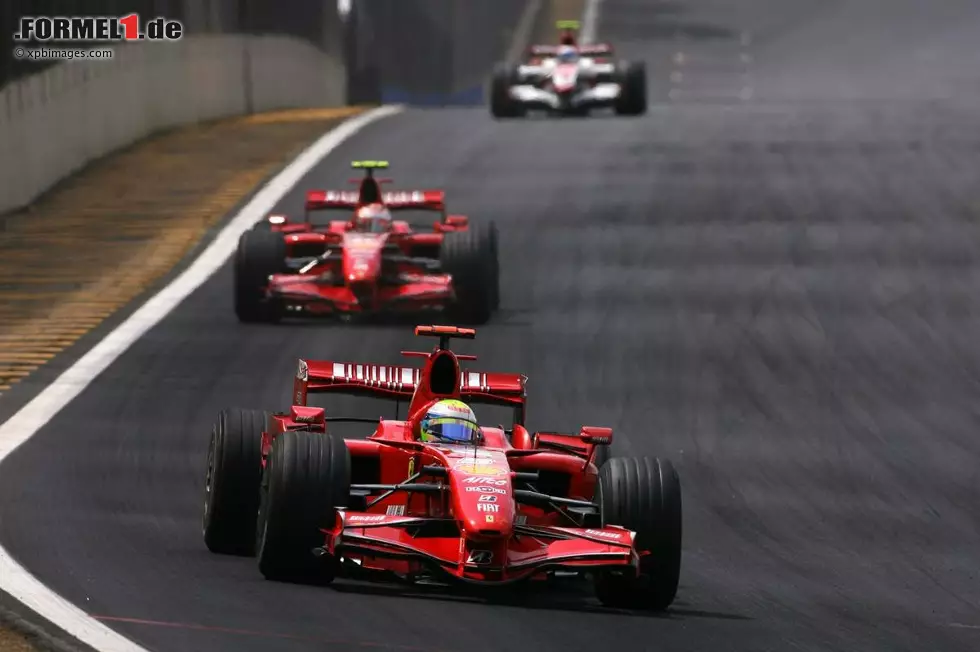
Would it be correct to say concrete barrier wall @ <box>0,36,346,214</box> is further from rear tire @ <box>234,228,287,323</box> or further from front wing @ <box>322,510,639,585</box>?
front wing @ <box>322,510,639,585</box>

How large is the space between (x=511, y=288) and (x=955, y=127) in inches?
521

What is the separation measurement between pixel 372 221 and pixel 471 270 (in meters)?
1.21

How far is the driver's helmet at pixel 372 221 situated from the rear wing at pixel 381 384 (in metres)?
8.14

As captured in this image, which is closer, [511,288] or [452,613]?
[452,613]

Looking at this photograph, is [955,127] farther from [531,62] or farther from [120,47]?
[120,47]

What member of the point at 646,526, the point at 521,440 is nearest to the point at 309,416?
the point at 521,440

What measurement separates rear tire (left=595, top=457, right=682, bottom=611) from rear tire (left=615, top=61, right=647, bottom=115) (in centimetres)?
2586

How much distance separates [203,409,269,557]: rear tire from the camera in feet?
→ 38.0

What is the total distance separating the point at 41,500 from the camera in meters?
A: 13.1

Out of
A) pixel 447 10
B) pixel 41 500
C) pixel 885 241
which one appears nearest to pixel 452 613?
pixel 41 500

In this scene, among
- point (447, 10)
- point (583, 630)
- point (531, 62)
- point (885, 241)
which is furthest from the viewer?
point (447, 10)

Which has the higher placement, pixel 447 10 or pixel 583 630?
pixel 447 10

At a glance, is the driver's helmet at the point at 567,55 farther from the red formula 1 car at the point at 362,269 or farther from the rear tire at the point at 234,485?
the rear tire at the point at 234,485

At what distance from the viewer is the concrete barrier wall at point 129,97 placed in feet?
88.8
